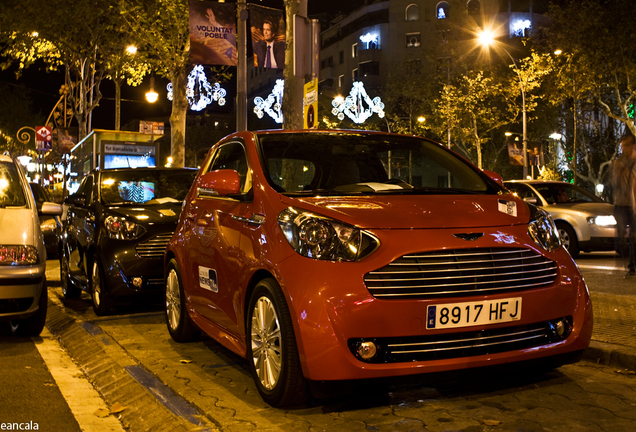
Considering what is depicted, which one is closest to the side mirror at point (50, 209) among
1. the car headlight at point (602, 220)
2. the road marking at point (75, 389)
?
the road marking at point (75, 389)

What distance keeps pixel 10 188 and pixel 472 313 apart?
5130 mm

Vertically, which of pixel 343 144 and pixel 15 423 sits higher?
pixel 343 144

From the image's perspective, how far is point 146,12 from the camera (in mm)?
25531

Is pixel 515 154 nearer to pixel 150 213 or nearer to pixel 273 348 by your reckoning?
pixel 150 213

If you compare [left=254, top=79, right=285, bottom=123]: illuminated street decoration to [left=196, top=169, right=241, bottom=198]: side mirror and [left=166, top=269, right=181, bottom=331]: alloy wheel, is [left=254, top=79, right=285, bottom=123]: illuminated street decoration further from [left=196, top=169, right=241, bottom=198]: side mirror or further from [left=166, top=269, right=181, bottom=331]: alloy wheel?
[left=196, top=169, right=241, bottom=198]: side mirror

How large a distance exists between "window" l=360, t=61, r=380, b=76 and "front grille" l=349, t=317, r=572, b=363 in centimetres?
7365

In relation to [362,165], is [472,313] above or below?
below

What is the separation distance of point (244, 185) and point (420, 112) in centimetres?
5360

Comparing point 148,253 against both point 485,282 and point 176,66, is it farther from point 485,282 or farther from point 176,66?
point 176,66

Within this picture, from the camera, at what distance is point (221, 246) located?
16.2ft

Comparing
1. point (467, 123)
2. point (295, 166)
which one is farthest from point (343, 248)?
point (467, 123)

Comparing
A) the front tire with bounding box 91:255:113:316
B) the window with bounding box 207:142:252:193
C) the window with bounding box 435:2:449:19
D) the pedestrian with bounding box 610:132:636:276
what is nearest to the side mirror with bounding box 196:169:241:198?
the window with bounding box 207:142:252:193

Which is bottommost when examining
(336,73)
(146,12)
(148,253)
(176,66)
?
(148,253)

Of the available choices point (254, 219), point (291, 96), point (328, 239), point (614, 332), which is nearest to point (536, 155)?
point (291, 96)
